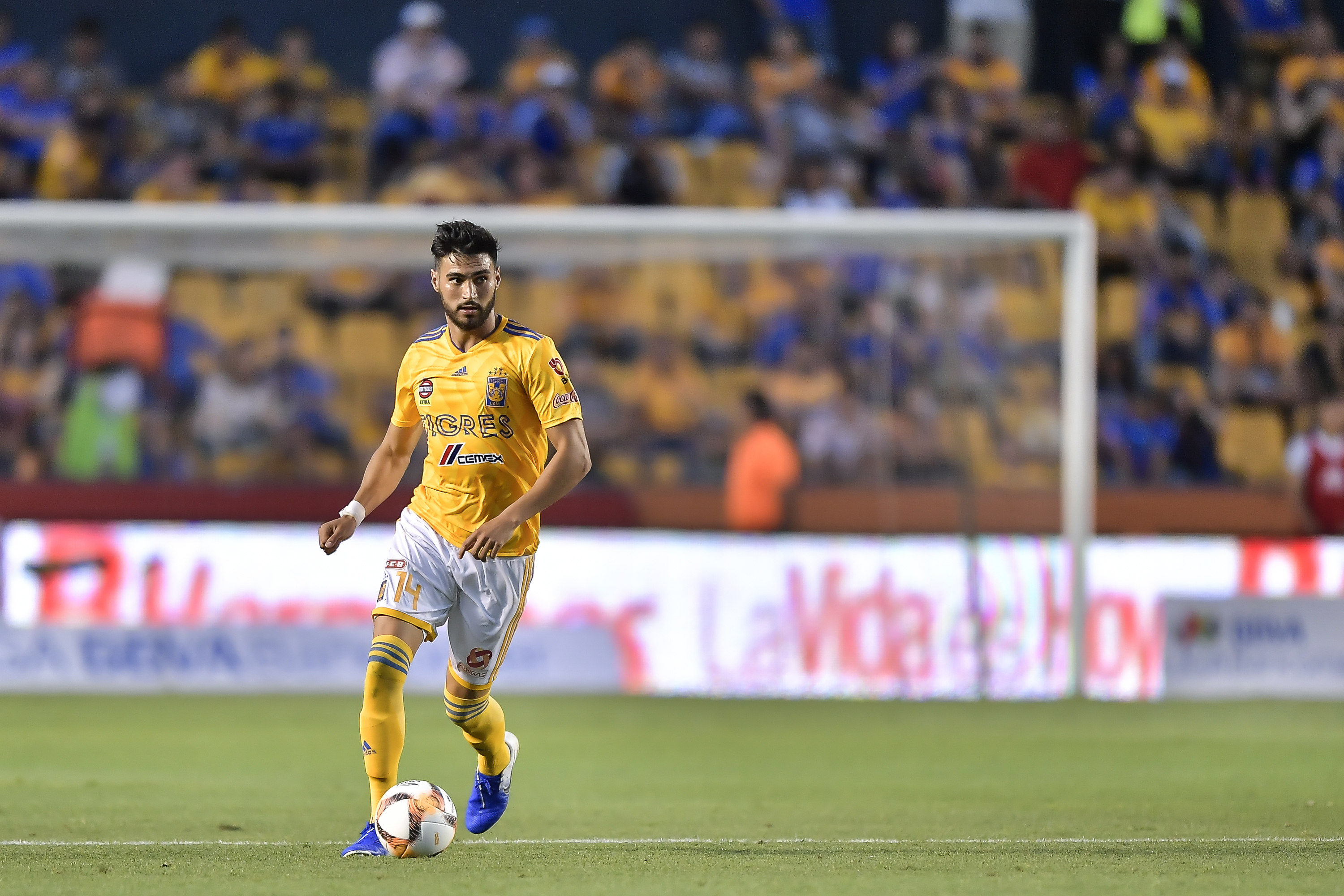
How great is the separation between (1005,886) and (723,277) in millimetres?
9087

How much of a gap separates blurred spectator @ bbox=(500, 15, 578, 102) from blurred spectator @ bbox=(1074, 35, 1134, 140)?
16.7 feet

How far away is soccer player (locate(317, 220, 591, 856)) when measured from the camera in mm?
6473

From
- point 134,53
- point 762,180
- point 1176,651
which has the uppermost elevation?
point 134,53

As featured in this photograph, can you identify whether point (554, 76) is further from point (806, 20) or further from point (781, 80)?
point (806, 20)

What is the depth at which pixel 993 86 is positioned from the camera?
19.1m

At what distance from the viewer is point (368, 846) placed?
653cm

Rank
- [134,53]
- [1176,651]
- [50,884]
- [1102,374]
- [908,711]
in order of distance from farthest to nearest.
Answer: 1. [134,53]
2. [1102,374]
3. [1176,651]
4. [908,711]
5. [50,884]

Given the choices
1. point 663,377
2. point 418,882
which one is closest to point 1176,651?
point 663,377

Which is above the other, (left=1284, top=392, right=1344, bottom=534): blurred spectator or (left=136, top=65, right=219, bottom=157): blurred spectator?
(left=136, top=65, right=219, bottom=157): blurred spectator

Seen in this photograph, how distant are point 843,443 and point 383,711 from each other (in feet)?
29.4

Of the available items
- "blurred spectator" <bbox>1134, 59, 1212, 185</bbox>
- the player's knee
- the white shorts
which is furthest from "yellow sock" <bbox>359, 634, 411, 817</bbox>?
"blurred spectator" <bbox>1134, 59, 1212, 185</bbox>

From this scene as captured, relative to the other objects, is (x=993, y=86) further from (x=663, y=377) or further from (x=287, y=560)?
(x=287, y=560)

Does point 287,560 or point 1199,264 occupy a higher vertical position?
point 1199,264

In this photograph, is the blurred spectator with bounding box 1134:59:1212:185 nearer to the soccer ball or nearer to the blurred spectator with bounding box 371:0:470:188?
the blurred spectator with bounding box 371:0:470:188
